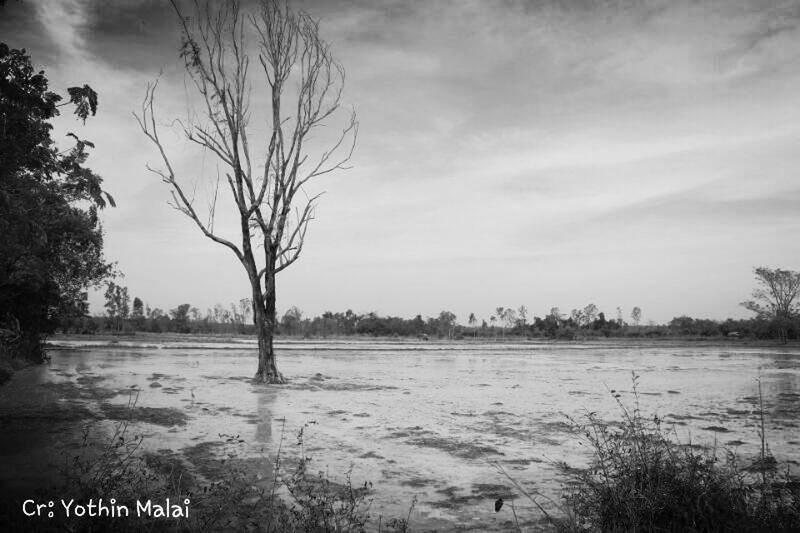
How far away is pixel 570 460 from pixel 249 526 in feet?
12.8

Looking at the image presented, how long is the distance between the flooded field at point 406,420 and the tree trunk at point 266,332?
723 mm

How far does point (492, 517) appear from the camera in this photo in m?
4.23

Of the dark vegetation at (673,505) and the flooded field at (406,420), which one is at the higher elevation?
the dark vegetation at (673,505)

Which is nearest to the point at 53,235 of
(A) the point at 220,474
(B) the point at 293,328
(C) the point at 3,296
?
(C) the point at 3,296

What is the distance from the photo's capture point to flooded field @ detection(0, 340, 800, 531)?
5.25m

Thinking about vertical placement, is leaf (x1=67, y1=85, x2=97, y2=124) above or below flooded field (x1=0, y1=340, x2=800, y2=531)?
above

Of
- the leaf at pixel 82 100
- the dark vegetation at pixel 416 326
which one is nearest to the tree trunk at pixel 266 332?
the leaf at pixel 82 100

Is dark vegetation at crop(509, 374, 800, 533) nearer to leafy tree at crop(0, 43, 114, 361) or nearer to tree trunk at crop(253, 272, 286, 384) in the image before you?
leafy tree at crop(0, 43, 114, 361)

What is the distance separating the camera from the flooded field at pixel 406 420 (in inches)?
207

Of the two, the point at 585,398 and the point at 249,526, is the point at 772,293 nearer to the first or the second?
the point at 585,398

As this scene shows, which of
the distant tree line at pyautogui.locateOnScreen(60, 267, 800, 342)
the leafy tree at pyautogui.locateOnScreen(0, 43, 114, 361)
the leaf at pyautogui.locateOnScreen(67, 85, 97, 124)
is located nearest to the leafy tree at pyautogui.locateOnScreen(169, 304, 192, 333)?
the distant tree line at pyautogui.locateOnScreen(60, 267, 800, 342)

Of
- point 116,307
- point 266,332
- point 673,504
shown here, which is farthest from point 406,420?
point 116,307

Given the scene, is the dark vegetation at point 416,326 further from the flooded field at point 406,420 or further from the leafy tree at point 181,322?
the flooded field at point 406,420

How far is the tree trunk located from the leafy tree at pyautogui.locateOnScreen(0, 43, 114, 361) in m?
4.75
